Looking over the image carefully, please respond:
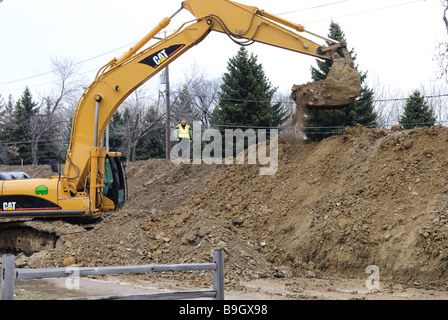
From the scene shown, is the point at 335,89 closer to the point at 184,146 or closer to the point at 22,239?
the point at 22,239

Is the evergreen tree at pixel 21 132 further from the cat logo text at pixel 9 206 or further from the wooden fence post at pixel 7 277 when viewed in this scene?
the wooden fence post at pixel 7 277

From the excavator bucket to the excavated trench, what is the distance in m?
7.22

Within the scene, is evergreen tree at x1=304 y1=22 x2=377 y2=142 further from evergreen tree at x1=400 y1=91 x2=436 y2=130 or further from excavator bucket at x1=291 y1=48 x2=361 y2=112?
excavator bucket at x1=291 y1=48 x2=361 y2=112

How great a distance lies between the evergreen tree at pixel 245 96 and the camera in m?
30.7

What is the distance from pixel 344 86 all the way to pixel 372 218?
3326 millimetres

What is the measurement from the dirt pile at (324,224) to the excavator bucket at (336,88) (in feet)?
6.18

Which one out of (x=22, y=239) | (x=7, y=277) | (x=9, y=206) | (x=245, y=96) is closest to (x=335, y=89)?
(x=9, y=206)

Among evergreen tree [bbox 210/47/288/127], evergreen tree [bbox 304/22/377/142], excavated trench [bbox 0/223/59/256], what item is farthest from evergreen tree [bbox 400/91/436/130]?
excavated trench [bbox 0/223/59/256]

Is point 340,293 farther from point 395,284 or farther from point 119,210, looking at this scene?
point 119,210

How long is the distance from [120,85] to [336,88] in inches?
206

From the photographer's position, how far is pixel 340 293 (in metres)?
8.43

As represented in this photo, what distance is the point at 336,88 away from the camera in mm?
12438

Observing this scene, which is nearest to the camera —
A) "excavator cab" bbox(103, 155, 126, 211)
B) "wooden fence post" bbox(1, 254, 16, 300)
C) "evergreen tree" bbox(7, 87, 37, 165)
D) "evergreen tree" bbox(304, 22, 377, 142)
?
"wooden fence post" bbox(1, 254, 16, 300)

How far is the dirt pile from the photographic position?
10.1 meters
